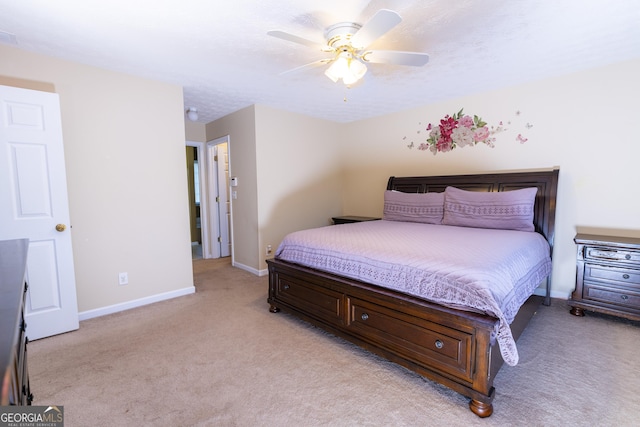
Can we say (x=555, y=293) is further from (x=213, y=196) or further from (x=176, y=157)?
(x=213, y=196)

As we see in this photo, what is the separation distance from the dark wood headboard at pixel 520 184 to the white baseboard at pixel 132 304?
10.3 feet

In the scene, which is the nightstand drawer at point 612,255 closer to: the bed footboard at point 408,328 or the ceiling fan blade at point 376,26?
the bed footboard at point 408,328

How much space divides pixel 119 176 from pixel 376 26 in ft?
8.68

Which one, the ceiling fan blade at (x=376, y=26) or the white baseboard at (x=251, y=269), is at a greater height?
the ceiling fan blade at (x=376, y=26)

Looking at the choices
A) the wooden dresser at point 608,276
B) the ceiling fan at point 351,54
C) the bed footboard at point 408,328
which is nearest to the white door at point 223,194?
the bed footboard at point 408,328

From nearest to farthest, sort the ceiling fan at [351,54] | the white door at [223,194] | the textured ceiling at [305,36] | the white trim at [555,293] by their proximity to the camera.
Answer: the textured ceiling at [305,36], the ceiling fan at [351,54], the white trim at [555,293], the white door at [223,194]

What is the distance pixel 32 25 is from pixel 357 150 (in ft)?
12.8

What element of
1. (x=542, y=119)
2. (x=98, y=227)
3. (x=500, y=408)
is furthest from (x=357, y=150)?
(x=500, y=408)

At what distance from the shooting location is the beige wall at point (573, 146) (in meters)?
2.72

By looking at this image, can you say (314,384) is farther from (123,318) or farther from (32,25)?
(32,25)

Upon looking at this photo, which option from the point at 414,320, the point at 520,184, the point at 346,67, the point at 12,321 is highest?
the point at 346,67

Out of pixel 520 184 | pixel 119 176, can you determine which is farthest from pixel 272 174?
pixel 520 184

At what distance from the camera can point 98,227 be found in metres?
2.79

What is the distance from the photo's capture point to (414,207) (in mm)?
3602
